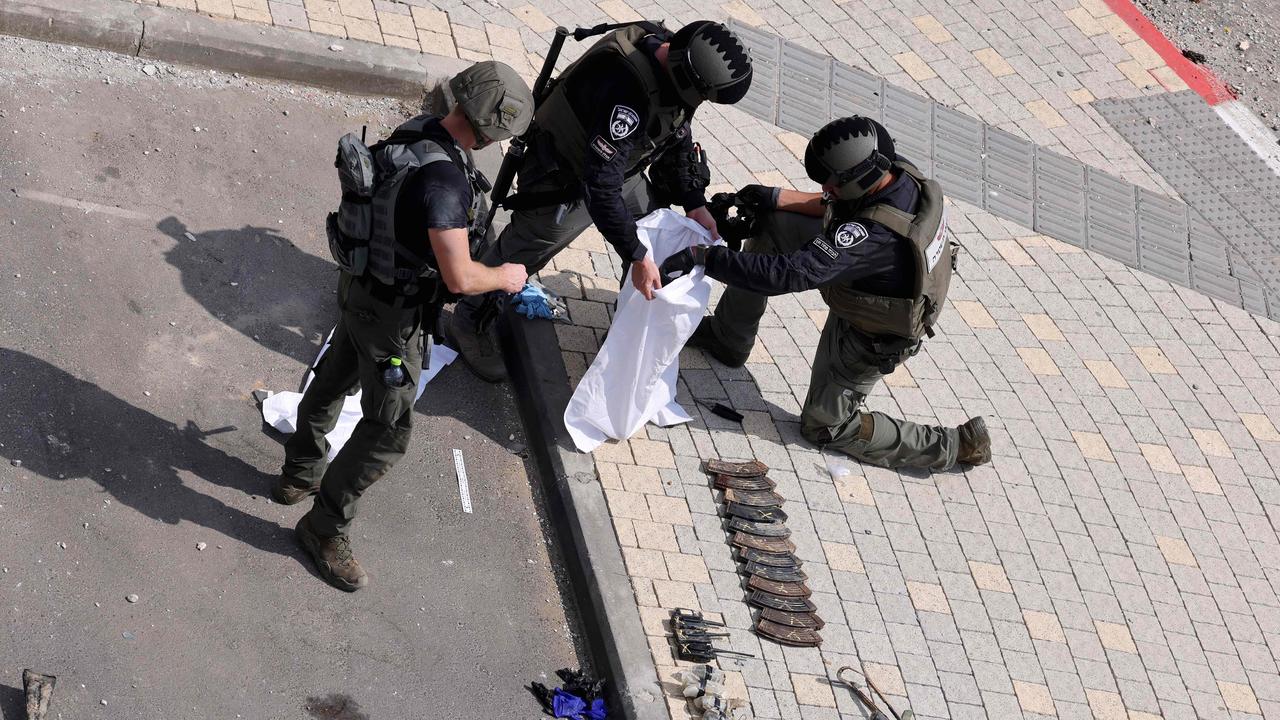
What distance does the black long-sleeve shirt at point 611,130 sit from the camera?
5301mm

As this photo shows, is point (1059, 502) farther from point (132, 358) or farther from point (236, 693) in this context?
point (132, 358)

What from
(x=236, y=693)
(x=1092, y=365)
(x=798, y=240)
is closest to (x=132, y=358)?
(x=236, y=693)

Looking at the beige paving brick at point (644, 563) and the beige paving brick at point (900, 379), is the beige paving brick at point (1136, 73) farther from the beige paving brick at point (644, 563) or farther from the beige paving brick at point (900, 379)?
the beige paving brick at point (644, 563)

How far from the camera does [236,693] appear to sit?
474 centimetres

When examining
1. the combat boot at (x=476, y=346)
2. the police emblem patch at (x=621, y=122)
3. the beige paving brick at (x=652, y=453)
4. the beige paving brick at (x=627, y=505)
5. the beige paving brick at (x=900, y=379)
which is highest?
the police emblem patch at (x=621, y=122)

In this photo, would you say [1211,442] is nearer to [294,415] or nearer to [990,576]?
[990,576]

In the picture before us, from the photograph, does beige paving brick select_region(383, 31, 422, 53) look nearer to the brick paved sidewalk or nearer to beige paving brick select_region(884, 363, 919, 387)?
the brick paved sidewalk

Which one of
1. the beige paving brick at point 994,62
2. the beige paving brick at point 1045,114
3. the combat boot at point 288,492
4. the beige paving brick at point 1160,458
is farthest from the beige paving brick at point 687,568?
the beige paving brick at point 994,62

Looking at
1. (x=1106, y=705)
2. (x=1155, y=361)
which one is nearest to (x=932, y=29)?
(x=1155, y=361)

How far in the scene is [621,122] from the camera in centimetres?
529

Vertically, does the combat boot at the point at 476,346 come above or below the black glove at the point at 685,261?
below

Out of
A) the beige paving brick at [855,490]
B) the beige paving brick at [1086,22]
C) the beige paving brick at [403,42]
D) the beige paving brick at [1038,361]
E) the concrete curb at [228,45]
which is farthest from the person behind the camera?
the beige paving brick at [1086,22]

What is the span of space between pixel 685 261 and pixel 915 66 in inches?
171

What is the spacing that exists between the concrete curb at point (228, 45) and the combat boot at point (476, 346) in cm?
201
